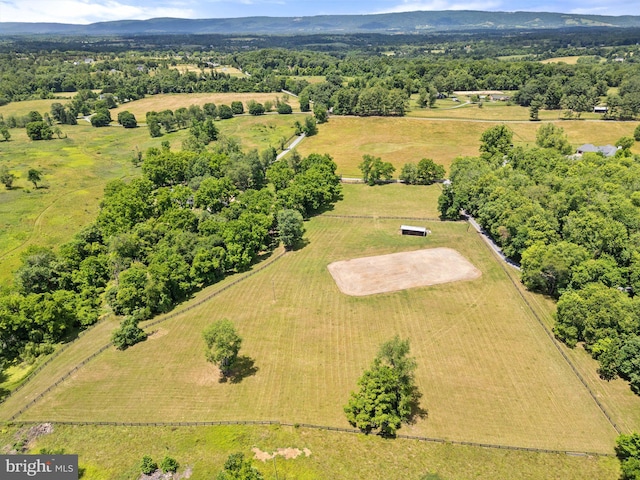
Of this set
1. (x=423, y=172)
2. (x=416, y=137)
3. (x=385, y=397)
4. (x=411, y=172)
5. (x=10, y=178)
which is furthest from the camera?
(x=416, y=137)

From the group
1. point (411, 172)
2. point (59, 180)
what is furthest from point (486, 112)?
point (59, 180)

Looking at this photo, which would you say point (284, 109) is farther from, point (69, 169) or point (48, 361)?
point (48, 361)

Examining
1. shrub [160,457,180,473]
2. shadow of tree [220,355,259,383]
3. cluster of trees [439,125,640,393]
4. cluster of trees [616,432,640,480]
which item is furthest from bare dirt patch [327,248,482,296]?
shrub [160,457,180,473]

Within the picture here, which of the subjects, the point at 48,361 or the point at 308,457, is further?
the point at 48,361

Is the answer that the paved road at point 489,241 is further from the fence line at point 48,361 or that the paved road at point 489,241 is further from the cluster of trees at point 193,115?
the cluster of trees at point 193,115

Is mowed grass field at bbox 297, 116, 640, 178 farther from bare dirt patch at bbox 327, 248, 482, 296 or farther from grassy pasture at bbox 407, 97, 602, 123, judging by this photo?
bare dirt patch at bbox 327, 248, 482, 296

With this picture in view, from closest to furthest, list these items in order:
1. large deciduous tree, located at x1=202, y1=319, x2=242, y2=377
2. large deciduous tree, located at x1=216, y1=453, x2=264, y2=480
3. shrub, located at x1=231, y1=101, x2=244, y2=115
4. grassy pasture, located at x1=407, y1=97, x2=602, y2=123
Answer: large deciduous tree, located at x1=216, y1=453, x2=264, y2=480 < large deciduous tree, located at x1=202, y1=319, x2=242, y2=377 < grassy pasture, located at x1=407, y1=97, x2=602, y2=123 < shrub, located at x1=231, y1=101, x2=244, y2=115

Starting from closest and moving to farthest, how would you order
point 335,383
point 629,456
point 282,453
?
point 629,456 < point 282,453 < point 335,383
